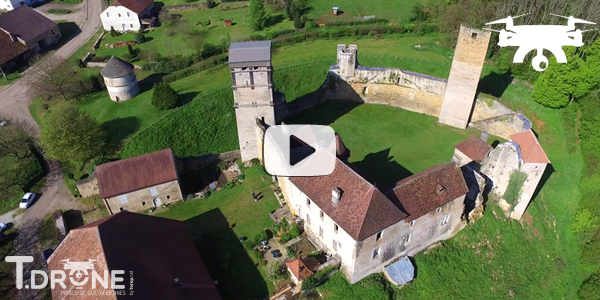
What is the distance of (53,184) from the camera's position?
4391cm

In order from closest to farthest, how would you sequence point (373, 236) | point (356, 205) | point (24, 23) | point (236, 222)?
point (373, 236) → point (356, 205) → point (236, 222) → point (24, 23)

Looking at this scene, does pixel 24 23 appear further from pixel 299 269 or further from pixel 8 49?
pixel 299 269

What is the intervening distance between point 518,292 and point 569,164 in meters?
17.8

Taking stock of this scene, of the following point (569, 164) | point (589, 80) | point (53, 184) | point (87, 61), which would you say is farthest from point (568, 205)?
point (87, 61)

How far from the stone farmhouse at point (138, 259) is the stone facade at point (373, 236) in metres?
10.1

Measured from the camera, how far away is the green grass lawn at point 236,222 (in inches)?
1287

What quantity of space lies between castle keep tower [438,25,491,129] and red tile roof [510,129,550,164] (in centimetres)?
1126

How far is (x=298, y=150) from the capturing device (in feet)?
124

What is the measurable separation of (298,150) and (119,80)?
98.7ft

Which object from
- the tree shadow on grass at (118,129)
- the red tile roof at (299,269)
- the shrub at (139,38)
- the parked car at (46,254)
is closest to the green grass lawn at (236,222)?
the red tile roof at (299,269)

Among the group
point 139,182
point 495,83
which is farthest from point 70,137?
point 495,83

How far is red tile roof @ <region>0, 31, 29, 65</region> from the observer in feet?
216

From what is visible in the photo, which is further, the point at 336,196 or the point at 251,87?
the point at 251,87

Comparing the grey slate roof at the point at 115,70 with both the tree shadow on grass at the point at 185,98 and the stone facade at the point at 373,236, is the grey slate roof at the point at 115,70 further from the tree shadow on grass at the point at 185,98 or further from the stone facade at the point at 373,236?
the stone facade at the point at 373,236
